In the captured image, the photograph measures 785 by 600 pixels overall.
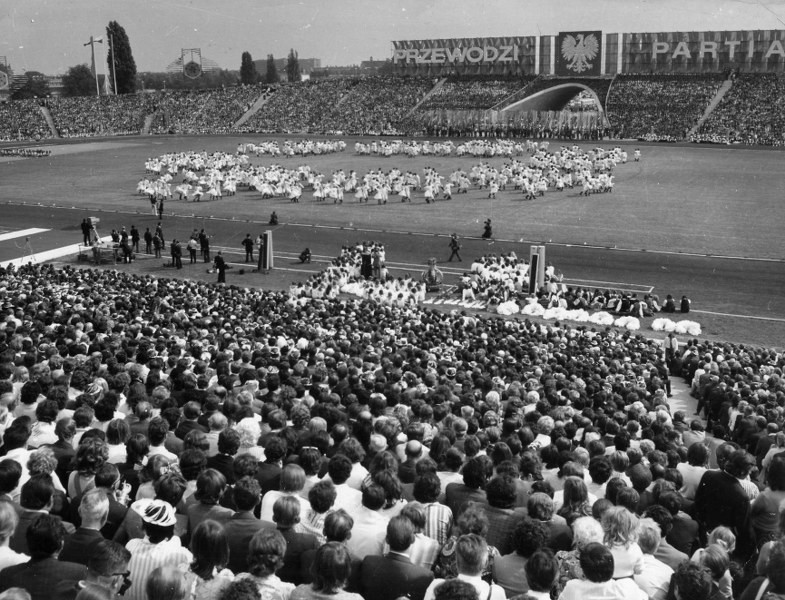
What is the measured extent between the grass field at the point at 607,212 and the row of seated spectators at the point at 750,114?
8.61 meters

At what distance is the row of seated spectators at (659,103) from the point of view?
81.8 m

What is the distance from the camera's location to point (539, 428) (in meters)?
10.4

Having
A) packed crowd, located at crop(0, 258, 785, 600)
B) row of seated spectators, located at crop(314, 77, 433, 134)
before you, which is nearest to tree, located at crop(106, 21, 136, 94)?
row of seated spectators, located at crop(314, 77, 433, 134)

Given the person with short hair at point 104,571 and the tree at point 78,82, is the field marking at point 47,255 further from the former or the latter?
the tree at point 78,82

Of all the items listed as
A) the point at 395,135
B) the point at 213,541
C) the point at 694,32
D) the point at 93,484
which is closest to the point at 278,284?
the point at 93,484

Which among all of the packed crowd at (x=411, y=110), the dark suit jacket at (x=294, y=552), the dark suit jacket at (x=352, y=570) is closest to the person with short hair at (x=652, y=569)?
the dark suit jacket at (x=352, y=570)

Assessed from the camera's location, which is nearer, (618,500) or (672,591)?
(672,591)

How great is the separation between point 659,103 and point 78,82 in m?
115

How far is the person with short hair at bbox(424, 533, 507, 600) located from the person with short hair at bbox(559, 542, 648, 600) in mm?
491

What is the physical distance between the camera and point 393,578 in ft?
18.4

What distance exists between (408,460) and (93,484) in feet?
10.3

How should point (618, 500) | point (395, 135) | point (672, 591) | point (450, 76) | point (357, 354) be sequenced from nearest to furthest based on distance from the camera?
point (672, 591)
point (618, 500)
point (357, 354)
point (395, 135)
point (450, 76)

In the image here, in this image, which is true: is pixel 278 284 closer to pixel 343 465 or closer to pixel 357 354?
pixel 357 354

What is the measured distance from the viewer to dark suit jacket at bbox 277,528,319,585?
6043mm
